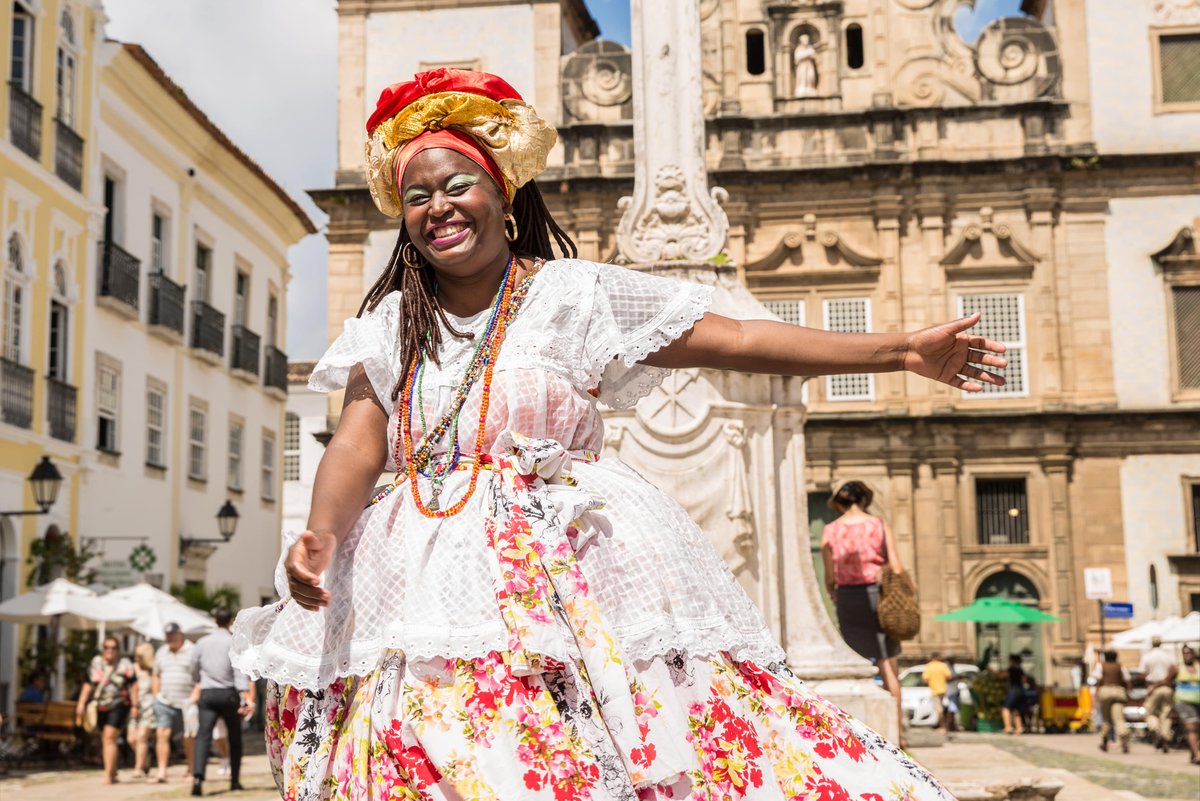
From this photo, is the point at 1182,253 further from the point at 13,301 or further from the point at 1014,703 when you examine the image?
the point at 13,301

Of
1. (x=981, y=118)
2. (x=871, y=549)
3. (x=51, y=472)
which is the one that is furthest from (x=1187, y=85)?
(x=871, y=549)

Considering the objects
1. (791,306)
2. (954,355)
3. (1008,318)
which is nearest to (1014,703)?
(1008,318)

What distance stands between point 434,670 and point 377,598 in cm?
22

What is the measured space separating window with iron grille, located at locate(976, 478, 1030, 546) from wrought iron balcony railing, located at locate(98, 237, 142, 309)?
15720 mm

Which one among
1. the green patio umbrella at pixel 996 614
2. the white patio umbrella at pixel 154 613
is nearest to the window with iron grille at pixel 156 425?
the white patio umbrella at pixel 154 613

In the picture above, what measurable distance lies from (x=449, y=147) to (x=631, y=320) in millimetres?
487

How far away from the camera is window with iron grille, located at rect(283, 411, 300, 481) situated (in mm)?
46469

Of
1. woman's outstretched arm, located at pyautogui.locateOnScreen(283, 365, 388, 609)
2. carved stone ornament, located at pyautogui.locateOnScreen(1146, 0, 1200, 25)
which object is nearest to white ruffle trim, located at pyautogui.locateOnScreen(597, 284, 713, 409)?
woman's outstretched arm, located at pyautogui.locateOnScreen(283, 365, 388, 609)

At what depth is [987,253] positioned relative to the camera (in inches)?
1229

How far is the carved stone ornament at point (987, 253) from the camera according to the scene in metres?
31.0

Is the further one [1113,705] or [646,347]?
[1113,705]

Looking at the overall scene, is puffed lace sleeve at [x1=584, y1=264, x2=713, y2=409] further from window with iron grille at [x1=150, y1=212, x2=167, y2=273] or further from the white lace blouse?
window with iron grille at [x1=150, y1=212, x2=167, y2=273]

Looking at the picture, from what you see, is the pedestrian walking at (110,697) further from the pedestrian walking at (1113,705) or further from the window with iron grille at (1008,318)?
the window with iron grille at (1008,318)

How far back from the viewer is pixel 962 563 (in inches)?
1189
